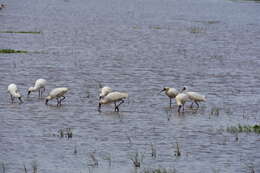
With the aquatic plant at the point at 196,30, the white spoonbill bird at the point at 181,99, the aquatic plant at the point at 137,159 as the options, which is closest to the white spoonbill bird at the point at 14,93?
the white spoonbill bird at the point at 181,99

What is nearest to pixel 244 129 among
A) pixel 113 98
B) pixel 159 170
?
pixel 113 98

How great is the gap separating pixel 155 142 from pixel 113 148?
1.02 meters

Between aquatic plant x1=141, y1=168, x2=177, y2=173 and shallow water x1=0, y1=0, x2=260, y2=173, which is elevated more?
aquatic plant x1=141, y1=168, x2=177, y2=173

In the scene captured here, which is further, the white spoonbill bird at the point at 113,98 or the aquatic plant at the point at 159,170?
the white spoonbill bird at the point at 113,98

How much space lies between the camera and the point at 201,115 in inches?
694

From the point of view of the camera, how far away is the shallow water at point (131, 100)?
1310 cm

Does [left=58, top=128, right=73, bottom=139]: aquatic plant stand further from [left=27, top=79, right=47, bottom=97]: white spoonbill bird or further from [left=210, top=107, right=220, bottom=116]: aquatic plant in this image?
[left=27, top=79, right=47, bottom=97]: white spoonbill bird

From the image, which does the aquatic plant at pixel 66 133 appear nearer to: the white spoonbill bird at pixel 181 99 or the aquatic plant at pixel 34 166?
the aquatic plant at pixel 34 166

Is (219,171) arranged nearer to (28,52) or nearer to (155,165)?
(155,165)

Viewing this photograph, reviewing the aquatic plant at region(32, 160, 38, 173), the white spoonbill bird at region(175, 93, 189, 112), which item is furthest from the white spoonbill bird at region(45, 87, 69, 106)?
the aquatic plant at region(32, 160, 38, 173)

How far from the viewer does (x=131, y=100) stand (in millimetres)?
19391

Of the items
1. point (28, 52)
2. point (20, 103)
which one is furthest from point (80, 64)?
point (20, 103)

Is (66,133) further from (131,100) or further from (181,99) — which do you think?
(131,100)

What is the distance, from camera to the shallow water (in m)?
13.1
